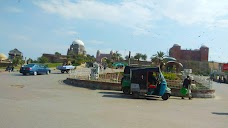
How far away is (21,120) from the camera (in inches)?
335

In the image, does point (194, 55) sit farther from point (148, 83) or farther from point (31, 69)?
point (148, 83)

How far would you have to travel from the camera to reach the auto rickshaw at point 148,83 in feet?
57.7

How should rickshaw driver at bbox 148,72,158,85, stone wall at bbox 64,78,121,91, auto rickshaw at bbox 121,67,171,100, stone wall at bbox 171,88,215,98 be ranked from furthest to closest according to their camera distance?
stone wall at bbox 64,78,121,91, stone wall at bbox 171,88,215,98, rickshaw driver at bbox 148,72,158,85, auto rickshaw at bbox 121,67,171,100

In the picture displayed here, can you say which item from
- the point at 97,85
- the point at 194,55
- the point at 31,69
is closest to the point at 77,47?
the point at 194,55

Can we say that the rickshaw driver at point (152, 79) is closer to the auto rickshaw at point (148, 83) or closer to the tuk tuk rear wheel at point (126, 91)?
the auto rickshaw at point (148, 83)

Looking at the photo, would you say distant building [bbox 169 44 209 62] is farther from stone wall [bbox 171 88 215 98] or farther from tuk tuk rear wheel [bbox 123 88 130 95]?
tuk tuk rear wheel [bbox 123 88 130 95]

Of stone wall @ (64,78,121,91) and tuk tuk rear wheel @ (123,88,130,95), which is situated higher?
stone wall @ (64,78,121,91)

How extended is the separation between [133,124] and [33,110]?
3577 millimetres

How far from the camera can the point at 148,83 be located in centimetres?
1775

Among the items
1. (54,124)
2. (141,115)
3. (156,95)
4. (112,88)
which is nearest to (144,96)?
(156,95)

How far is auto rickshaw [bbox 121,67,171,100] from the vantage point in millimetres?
17578

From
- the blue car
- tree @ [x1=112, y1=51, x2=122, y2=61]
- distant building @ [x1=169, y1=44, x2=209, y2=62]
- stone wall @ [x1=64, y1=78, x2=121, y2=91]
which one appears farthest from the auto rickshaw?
distant building @ [x1=169, y1=44, x2=209, y2=62]

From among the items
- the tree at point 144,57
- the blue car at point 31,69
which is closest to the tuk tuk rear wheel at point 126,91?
the blue car at point 31,69

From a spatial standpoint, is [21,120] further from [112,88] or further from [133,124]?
[112,88]
